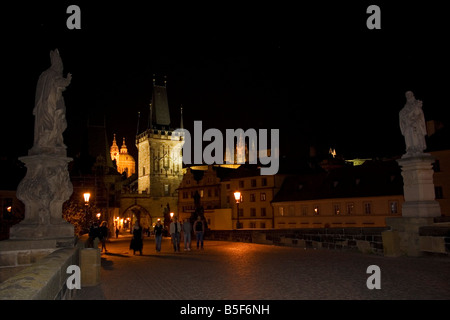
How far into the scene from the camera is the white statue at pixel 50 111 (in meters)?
10.4

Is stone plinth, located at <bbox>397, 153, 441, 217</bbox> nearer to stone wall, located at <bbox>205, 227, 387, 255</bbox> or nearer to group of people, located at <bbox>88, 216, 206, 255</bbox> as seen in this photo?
stone wall, located at <bbox>205, 227, 387, 255</bbox>

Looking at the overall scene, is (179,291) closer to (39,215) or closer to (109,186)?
(39,215)

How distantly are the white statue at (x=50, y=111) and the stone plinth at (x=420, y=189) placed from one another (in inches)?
447

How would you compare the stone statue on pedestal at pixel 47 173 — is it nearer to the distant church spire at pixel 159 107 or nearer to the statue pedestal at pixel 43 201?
the statue pedestal at pixel 43 201

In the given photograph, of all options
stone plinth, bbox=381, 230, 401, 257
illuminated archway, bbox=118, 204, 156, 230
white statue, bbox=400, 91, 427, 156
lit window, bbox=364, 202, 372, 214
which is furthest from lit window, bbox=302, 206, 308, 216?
illuminated archway, bbox=118, 204, 156, 230

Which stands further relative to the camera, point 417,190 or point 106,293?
point 417,190

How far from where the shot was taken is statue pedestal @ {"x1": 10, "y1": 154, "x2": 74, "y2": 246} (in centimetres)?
977

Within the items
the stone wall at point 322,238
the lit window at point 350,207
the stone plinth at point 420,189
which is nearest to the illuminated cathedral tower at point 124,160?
the lit window at point 350,207

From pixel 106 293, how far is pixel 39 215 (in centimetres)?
245

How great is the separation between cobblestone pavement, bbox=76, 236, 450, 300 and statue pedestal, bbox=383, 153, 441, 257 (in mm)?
730

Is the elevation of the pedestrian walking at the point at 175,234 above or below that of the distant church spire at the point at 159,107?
below

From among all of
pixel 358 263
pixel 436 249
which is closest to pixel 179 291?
pixel 358 263
